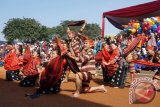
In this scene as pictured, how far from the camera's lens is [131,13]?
1731 centimetres

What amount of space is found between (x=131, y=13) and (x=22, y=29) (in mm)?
43619

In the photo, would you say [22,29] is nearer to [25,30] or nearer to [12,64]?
[25,30]

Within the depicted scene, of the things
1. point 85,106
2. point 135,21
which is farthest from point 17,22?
point 85,106

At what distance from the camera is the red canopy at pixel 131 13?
52.2 feet

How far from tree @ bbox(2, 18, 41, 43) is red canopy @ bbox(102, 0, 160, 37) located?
39.0 meters

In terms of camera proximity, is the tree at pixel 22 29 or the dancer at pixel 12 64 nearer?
the dancer at pixel 12 64

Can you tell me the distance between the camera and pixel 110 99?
841 centimetres

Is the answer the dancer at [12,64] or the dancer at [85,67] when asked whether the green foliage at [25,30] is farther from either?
the dancer at [85,67]

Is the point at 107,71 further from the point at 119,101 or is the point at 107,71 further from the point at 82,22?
the point at 119,101

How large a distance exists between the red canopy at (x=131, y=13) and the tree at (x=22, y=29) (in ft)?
128

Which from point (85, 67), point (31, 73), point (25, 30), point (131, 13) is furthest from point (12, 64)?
point (25, 30)

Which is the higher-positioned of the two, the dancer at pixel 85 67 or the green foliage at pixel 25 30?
the green foliage at pixel 25 30

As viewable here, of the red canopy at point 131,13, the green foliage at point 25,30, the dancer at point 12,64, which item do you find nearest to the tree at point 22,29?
the green foliage at point 25,30

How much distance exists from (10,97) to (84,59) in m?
2.17
